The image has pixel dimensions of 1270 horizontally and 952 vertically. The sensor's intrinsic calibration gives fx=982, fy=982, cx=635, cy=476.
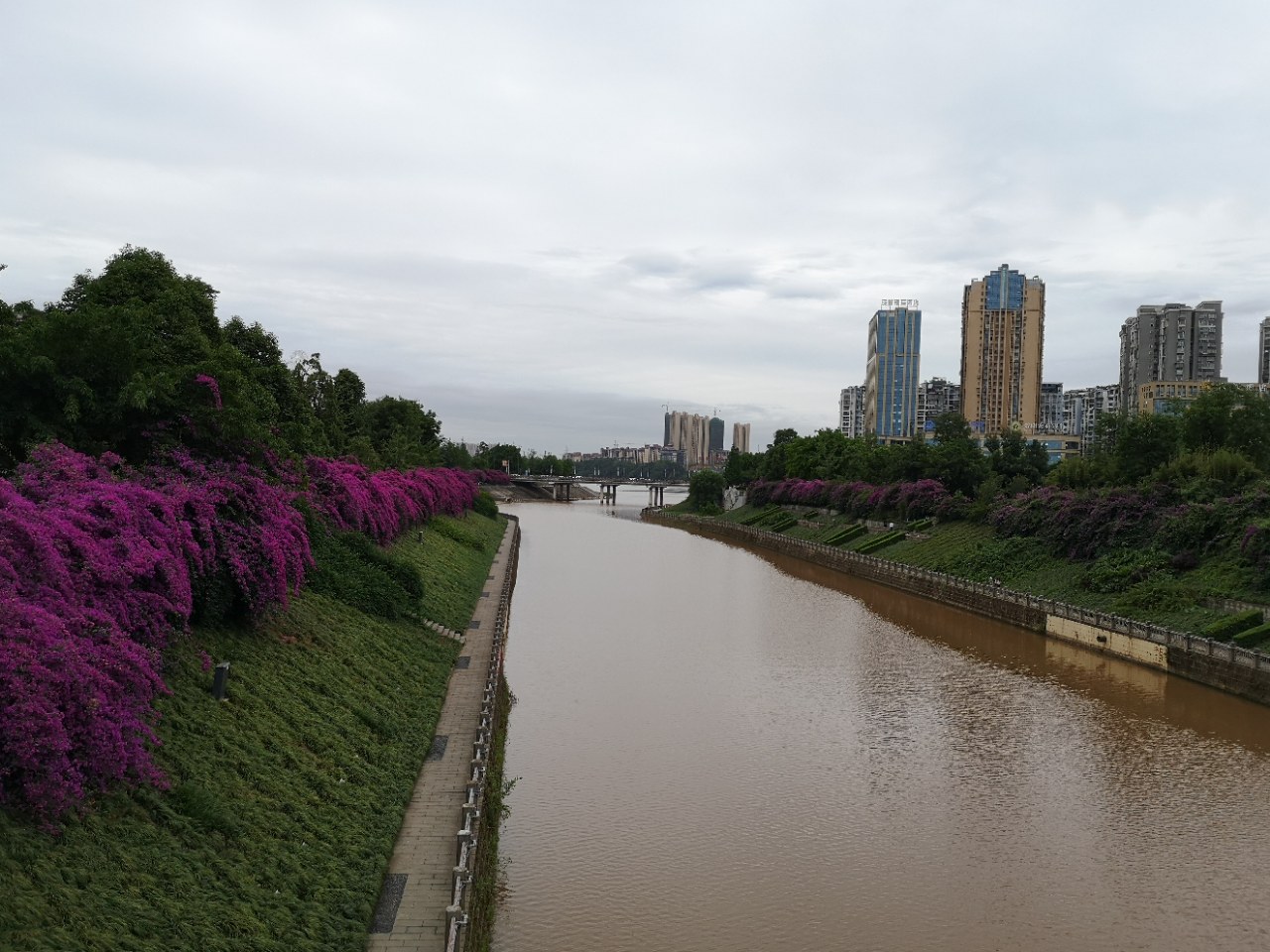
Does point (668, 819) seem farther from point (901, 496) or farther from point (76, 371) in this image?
point (901, 496)

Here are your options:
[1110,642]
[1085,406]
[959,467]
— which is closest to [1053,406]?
[1085,406]

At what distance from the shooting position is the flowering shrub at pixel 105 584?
30.0 feet

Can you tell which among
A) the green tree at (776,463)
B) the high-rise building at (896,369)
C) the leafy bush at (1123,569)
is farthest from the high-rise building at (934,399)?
the leafy bush at (1123,569)

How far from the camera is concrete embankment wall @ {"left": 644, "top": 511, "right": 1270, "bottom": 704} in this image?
26.3 metres

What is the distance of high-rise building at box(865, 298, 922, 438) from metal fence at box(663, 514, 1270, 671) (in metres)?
112

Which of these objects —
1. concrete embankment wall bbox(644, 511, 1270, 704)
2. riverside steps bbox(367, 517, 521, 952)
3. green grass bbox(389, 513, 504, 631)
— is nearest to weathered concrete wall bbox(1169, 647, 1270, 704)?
concrete embankment wall bbox(644, 511, 1270, 704)

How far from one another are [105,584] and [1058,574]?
3902 centimetres

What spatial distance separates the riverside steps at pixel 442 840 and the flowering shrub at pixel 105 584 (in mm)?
3177

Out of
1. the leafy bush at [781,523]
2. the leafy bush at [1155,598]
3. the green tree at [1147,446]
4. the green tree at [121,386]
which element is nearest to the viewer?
the green tree at [121,386]

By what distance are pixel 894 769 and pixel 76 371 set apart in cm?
1757

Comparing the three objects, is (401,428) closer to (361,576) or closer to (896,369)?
(361,576)

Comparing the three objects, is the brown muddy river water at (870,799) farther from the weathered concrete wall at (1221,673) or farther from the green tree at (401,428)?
the green tree at (401,428)

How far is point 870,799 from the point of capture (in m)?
18.2

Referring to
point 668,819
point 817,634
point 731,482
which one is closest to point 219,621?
point 668,819
